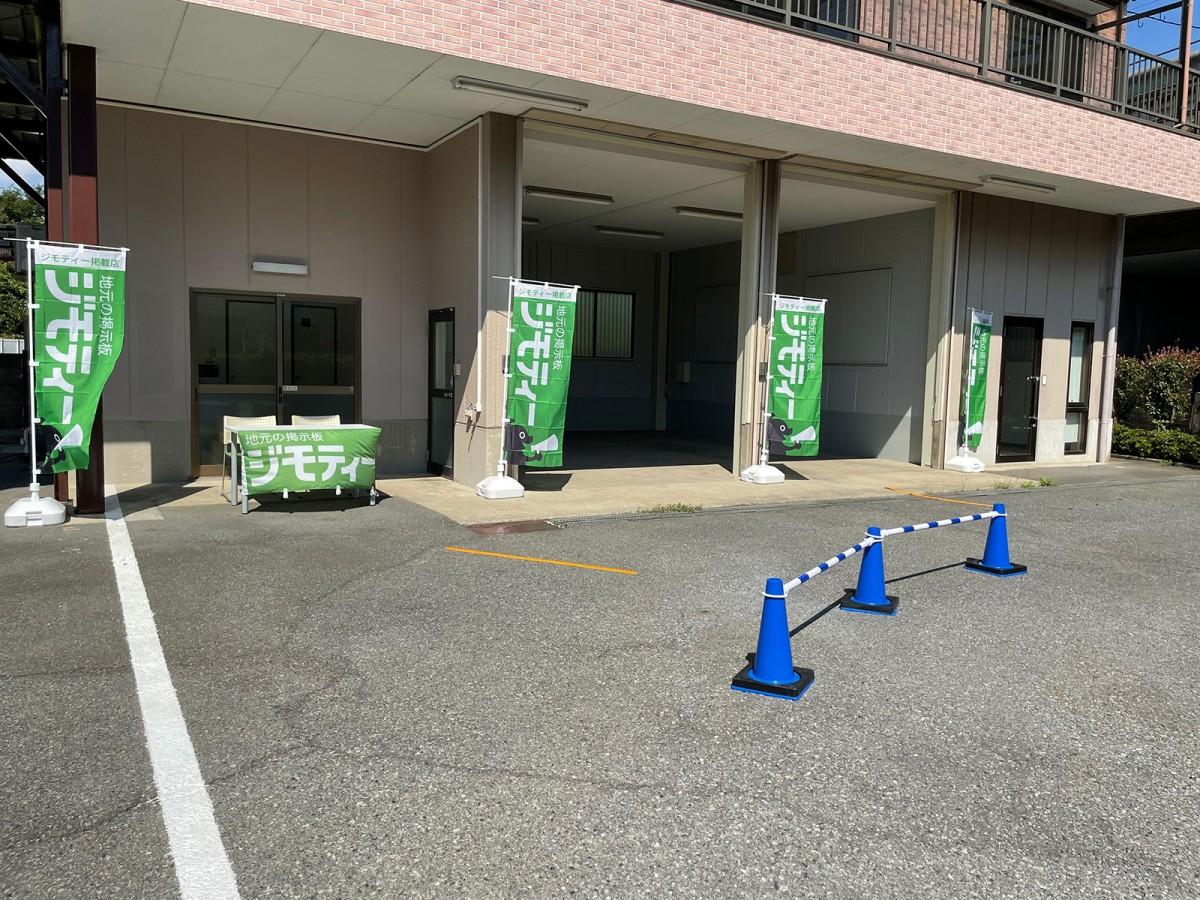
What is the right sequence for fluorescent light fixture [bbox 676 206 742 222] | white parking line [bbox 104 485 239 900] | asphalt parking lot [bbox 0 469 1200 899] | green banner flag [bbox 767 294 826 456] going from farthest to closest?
→ fluorescent light fixture [bbox 676 206 742 222] → green banner flag [bbox 767 294 826 456] → asphalt parking lot [bbox 0 469 1200 899] → white parking line [bbox 104 485 239 900]

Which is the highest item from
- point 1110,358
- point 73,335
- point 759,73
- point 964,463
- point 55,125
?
point 759,73

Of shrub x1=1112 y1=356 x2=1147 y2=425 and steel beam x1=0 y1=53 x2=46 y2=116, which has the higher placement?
steel beam x1=0 y1=53 x2=46 y2=116

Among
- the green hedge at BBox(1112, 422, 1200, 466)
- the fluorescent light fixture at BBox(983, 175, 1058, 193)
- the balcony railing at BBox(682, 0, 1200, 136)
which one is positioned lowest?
the green hedge at BBox(1112, 422, 1200, 466)

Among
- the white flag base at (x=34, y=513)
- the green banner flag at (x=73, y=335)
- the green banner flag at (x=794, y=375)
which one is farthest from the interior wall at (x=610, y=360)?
the white flag base at (x=34, y=513)

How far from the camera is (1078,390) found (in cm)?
1566

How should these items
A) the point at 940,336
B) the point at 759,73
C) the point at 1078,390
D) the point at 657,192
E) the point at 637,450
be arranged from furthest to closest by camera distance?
1. the point at 637,450
2. the point at 1078,390
3. the point at 940,336
4. the point at 657,192
5. the point at 759,73

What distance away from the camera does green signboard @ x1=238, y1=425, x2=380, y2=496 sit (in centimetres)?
865

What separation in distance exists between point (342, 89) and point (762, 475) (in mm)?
6725

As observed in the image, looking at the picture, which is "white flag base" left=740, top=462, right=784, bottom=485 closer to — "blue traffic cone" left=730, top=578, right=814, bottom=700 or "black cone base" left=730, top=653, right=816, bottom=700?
"black cone base" left=730, top=653, right=816, bottom=700

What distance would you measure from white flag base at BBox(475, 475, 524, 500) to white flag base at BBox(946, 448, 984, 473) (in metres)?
7.24

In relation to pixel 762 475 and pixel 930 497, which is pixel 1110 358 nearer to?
pixel 930 497

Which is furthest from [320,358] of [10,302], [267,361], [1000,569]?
[10,302]

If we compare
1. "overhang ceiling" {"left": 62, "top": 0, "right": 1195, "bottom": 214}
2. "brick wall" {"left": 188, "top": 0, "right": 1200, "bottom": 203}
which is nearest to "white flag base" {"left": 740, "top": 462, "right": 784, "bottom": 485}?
"overhang ceiling" {"left": 62, "top": 0, "right": 1195, "bottom": 214}

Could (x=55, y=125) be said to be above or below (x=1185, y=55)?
below
